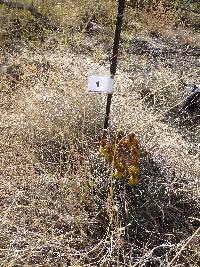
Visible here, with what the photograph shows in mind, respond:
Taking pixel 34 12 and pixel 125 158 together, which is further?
pixel 34 12

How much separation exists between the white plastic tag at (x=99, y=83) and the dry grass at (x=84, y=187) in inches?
10.5

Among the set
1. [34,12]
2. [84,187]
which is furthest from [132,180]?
[34,12]

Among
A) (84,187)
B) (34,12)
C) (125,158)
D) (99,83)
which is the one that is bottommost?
(84,187)

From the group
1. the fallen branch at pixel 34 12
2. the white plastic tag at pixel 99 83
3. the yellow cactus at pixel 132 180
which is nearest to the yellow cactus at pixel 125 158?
the yellow cactus at pixel 132 180

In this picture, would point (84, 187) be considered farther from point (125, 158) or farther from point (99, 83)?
point (99, 83)

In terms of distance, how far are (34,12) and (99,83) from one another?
9.49 feet

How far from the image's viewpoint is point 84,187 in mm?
2385

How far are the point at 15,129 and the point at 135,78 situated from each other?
1.45 meters

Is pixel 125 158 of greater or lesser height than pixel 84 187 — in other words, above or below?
above

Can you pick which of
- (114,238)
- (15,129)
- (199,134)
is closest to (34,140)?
(15,129)

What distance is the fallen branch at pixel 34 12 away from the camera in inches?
195

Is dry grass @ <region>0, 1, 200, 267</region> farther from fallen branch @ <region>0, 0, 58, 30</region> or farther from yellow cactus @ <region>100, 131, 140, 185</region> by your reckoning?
fallen branch @ <region>0, 0, 58, 30</region>

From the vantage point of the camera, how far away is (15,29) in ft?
15.5

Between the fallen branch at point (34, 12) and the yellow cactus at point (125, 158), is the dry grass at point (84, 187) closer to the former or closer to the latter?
the yellow cactus at point (125, 158)
